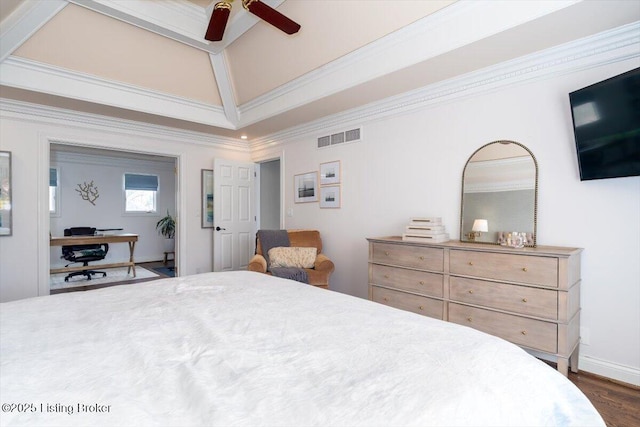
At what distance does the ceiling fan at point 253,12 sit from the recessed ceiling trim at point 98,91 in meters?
2.03

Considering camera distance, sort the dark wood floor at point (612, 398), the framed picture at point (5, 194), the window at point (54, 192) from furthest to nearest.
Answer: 1. the window at point (54, 192)
2. the framed picture at point (5, 194)
3. the dark wood floor at point (612, 398)

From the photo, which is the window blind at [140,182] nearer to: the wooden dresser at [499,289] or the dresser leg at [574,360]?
the wooden dresser at [499,289]

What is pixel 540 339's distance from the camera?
2.22 metres

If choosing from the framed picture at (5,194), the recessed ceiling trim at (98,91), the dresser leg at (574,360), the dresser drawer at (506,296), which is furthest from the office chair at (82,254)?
the dresser leg at (574,360)

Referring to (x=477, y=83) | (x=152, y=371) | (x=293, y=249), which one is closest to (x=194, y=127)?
(x=293, y=249)

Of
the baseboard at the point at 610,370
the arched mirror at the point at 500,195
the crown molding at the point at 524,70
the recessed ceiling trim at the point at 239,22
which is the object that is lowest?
the baseboard at the point at 610,370

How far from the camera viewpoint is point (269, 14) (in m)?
2.24

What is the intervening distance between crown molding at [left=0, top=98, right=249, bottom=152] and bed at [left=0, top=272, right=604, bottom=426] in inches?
146

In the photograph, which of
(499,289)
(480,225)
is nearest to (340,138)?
(480,225)

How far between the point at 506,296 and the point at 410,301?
796 millimetres

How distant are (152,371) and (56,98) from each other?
4094mm

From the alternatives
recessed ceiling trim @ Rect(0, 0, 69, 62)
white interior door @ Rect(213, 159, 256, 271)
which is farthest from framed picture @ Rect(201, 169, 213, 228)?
recessed ceiling trim @ Rect(0, 0, 69, 62)

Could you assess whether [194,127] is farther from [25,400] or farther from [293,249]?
[25,400]

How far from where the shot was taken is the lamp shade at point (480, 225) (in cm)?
283
